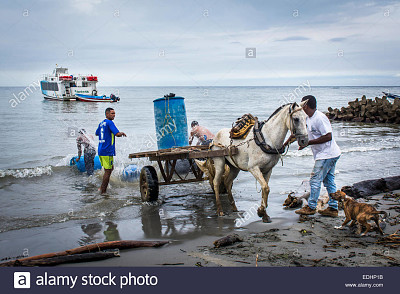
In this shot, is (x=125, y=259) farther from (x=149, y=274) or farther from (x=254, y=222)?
(x=254, y=222)

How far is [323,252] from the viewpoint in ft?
18.1

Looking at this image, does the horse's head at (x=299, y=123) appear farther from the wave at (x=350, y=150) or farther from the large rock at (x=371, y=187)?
the wave at (x=350, y=150)

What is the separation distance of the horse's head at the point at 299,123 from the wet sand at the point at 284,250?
5.25 feet

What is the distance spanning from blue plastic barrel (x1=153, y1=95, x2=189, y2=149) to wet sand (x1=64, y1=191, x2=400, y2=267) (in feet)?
12.6

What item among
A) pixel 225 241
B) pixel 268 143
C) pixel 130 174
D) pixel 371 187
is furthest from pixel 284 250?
pixel 130 174

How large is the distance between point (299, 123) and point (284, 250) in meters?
2.19

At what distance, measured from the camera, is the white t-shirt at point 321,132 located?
6973 mm

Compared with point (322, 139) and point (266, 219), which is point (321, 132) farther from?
point (266, 219)

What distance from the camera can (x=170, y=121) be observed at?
990 cm

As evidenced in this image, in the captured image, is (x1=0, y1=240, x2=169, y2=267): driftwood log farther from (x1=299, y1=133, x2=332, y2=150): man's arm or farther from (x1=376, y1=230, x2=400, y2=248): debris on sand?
(x1=376, y1=230, x2=400, y2=248): debris on sand

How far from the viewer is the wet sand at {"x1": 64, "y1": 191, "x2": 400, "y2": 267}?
5.16m

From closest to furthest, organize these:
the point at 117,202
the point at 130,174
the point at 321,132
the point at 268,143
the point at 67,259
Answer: the point at 67,259, the point at 321,132, the point at 268,143, the point at 117,202, the point at 130,174

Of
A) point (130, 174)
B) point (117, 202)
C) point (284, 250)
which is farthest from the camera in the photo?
point (130, 174)

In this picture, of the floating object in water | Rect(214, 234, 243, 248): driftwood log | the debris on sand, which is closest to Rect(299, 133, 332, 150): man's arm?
the debris on sand
